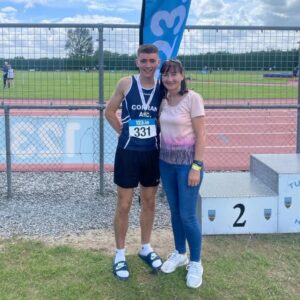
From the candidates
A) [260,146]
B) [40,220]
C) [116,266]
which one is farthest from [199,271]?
[260,146]

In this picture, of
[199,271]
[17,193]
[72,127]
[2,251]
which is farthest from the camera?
[72,127]

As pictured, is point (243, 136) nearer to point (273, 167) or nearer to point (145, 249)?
point (273, 167)

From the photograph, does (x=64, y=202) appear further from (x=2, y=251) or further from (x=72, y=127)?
(x=72, y=127)

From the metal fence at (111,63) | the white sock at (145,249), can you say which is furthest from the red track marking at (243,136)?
the white sock at (145,249)

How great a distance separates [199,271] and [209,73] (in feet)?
10.5

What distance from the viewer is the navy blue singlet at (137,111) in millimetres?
3875

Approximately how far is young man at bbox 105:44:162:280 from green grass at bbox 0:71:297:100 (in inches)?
83.4

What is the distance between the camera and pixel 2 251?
4.59m

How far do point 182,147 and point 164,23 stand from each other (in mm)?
2272

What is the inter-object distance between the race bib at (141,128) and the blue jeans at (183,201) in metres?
0.27

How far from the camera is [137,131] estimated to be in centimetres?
389

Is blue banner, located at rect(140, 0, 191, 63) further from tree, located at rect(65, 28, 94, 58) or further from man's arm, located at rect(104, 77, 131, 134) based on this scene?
man's arm, located at rect(104, 77, 131, 134)

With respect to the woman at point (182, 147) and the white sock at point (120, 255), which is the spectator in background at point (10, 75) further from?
the white sock at point (120, 255)

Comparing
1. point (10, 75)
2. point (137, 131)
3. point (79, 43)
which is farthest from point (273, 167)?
point (10, 75)
